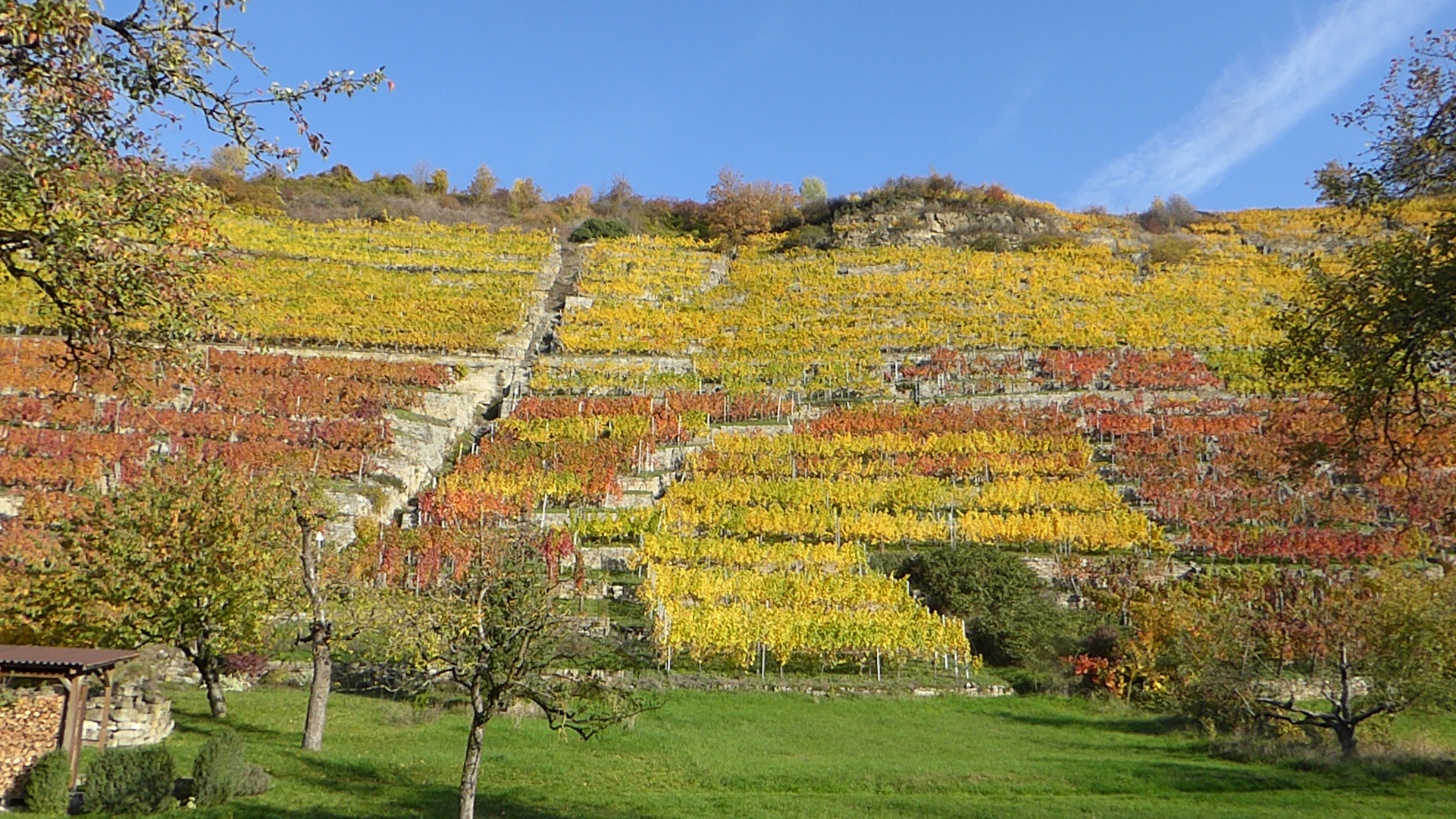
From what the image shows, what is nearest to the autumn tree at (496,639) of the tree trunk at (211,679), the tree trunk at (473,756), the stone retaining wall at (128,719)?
the tree trunk at (473,756)

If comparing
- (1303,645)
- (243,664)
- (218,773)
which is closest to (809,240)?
(1303,645)

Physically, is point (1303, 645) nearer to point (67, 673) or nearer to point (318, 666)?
point (318, 666)

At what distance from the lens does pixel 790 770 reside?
54.3ft

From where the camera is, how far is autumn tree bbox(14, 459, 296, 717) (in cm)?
1886

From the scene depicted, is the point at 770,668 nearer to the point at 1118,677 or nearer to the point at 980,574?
the point at 980,574

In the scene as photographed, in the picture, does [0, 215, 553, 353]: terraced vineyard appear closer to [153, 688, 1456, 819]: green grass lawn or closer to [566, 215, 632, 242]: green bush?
[566, 215, 632, 242]: green bush

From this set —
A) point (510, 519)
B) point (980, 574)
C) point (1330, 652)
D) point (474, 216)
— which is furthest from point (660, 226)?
point (1330, 652)

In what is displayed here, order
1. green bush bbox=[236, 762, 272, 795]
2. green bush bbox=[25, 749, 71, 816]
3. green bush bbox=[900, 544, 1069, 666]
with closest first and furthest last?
green bush bbox=[25, 749, 71, 816] < green bush bbox=[236, 762, 272, 795] < green bush bbox=[900, 544, 1069, 666]

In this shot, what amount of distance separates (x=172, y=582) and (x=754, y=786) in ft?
45.3

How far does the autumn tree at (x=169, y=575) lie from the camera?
1886 cm

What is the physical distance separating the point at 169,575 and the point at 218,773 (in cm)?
759

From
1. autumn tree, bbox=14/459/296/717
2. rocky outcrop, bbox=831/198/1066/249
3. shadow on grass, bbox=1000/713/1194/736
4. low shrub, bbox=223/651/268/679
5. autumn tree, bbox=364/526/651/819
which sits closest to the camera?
autumn tree, bbox=364/526/651/819

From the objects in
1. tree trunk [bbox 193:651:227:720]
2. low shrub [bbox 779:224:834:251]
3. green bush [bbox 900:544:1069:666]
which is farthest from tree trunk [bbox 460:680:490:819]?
low shrub [bbox 779:224:834:251]

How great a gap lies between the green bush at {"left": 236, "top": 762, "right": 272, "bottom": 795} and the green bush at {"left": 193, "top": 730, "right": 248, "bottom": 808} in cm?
5
